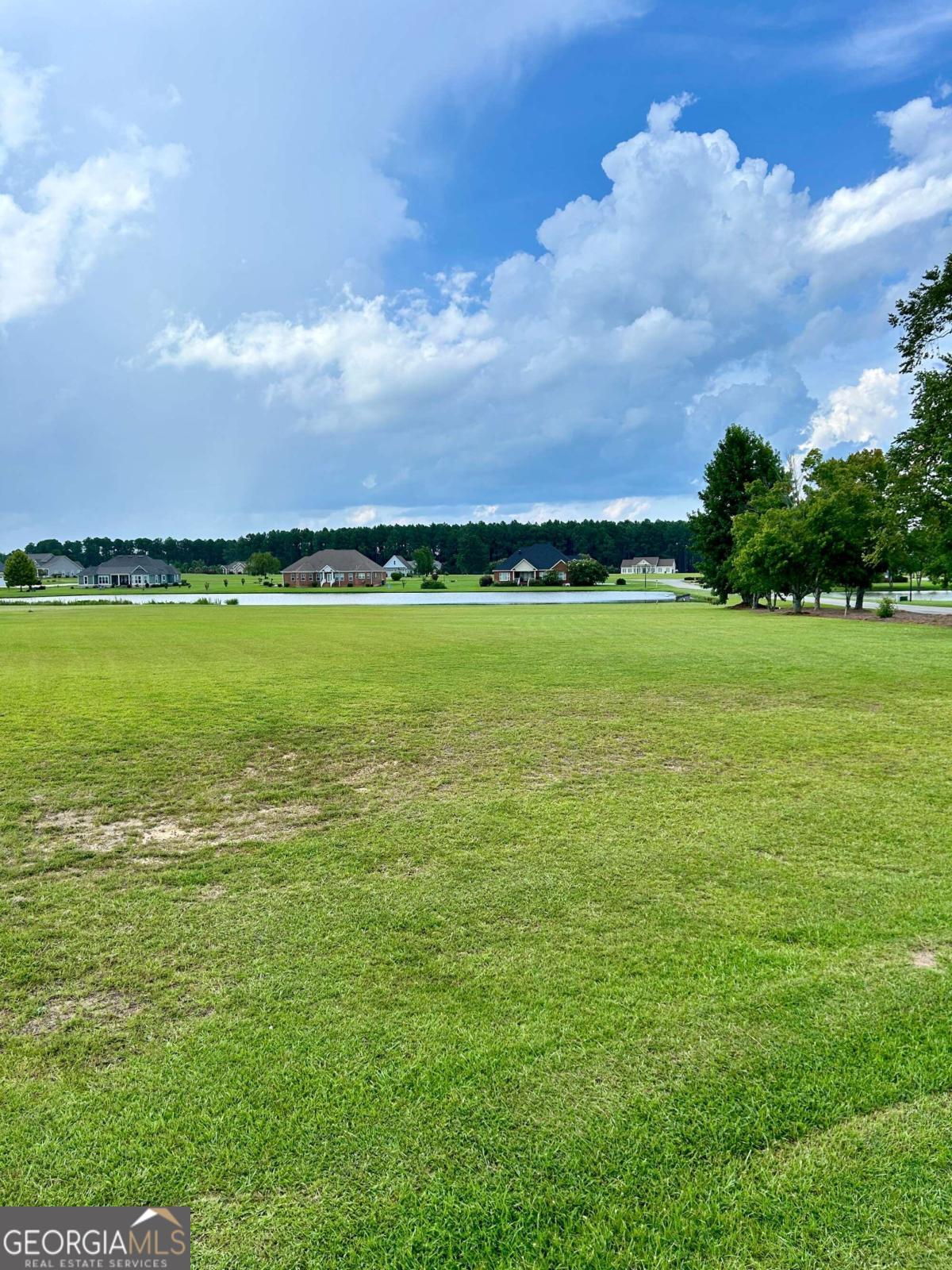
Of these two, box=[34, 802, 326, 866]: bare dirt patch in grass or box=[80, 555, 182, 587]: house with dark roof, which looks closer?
box=[34, 802, 326, 866]: bare dirt patch in grass

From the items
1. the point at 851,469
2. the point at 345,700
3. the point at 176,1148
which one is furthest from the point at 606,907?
the point at 851,469

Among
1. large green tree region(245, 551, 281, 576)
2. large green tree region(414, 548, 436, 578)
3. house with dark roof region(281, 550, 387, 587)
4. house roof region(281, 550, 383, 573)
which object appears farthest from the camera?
large green tree region(245, 551, 281, 576)

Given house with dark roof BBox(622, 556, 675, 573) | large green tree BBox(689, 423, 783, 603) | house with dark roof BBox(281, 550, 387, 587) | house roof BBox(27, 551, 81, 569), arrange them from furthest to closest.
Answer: house roof BBox(27, 551, 81, 569) → house with dark roof BBox(622, 556, 675, 573) → house with dark roof BBox(281, 550, 387, 587) → large green tree BBox(689, 423, 783, 603)

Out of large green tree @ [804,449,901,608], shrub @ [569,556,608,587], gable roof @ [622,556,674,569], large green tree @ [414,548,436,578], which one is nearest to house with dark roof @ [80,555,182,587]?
large green tree @ [414,548,436,578]

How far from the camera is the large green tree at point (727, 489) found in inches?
1962

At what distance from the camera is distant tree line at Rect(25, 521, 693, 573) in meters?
145

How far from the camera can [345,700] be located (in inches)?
474

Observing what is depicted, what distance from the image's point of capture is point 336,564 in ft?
358

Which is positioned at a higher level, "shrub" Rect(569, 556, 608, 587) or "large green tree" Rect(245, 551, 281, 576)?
"large green tree" Rect(245, 551, 281, 576)

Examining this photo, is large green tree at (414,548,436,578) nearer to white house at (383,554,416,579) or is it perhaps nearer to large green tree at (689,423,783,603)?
white house at (383,554,416,579)

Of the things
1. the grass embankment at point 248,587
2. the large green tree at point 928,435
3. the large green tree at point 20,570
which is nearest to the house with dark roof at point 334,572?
the grass embankment at point 248,587

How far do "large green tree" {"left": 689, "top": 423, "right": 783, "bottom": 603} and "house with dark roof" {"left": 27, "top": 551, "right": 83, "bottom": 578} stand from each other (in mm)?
142712

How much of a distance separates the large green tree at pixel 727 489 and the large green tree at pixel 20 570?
291ft

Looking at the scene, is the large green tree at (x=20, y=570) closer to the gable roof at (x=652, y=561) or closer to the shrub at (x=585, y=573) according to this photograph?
the shrub at (x=585, y=573)
